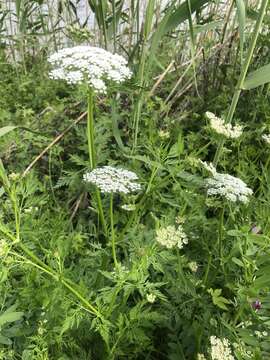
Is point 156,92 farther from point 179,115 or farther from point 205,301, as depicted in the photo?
point 205,301

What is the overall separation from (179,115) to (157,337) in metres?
1.52

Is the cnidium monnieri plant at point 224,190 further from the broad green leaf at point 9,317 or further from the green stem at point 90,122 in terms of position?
the broad green leaf at point 9,317

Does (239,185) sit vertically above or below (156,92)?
above

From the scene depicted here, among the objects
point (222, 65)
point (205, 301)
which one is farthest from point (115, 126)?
point (222, 65)

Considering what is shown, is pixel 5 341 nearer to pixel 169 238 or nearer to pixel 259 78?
pixel 169 238

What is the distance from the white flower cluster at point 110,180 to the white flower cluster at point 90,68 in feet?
0.90

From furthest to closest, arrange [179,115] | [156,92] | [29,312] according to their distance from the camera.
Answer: [156,92]
[179,115]
[29,312]

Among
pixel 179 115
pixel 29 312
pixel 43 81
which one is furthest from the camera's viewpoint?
pixel 43 81

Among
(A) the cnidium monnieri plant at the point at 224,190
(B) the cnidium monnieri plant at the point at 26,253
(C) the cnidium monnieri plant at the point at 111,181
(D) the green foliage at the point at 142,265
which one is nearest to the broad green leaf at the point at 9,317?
(D) the green foliage at the point at 142,265

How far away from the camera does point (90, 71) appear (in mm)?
1474

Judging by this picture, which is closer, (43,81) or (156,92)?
(156,92)

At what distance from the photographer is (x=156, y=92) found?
3.26 meters

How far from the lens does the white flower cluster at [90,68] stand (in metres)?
1.45

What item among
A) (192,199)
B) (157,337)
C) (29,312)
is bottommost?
(157,337)
